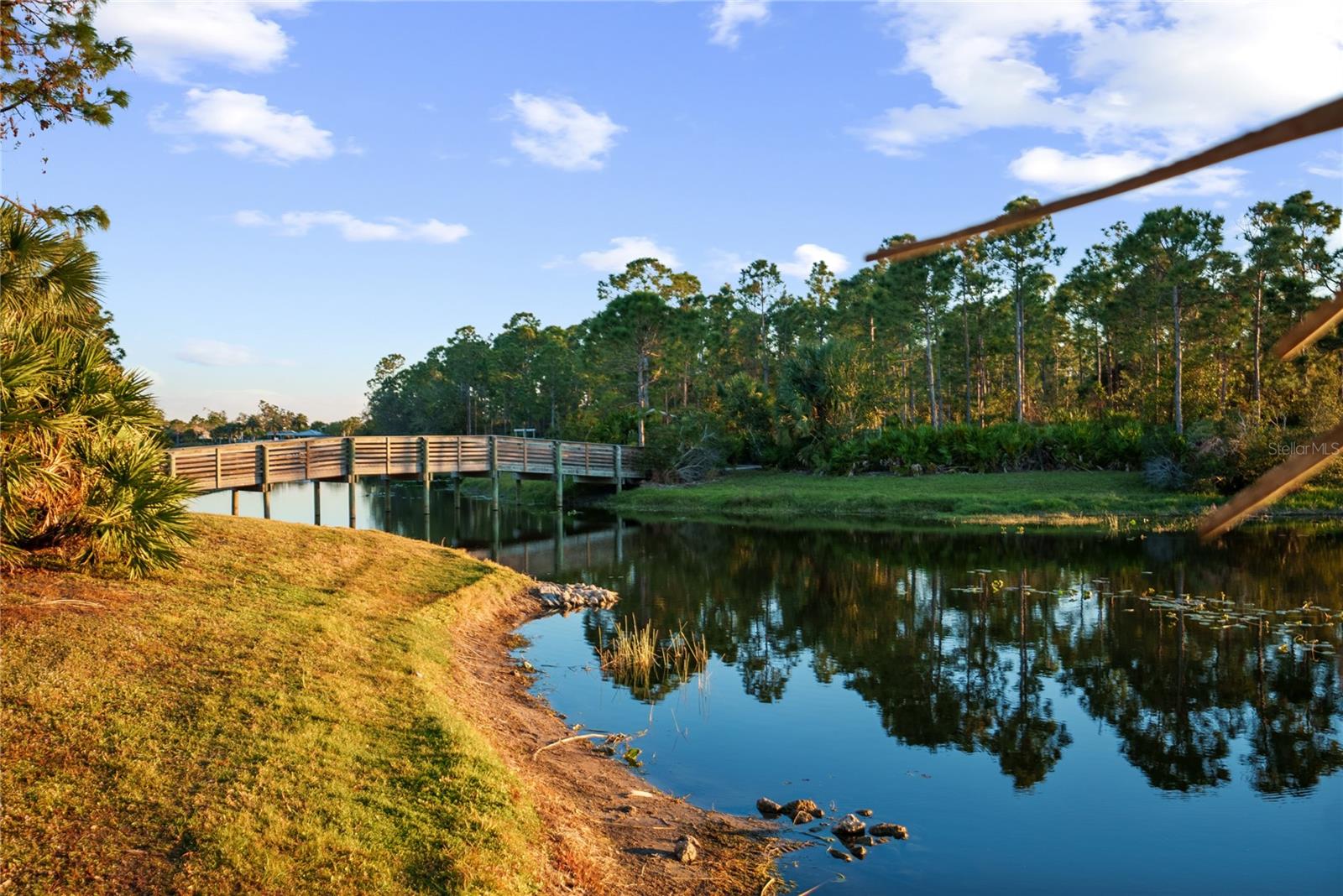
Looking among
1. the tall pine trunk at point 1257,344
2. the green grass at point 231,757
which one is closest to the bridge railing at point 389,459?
the green grass at point 231,757

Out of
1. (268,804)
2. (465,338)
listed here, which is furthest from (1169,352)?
(465,338)

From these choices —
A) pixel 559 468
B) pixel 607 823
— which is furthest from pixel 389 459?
pixel 607 823

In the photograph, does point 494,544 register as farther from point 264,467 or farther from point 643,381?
point 643,381

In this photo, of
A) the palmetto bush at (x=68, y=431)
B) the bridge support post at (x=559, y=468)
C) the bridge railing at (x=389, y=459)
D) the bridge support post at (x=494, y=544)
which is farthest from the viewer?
the bridge support post at (x=559, y=468)

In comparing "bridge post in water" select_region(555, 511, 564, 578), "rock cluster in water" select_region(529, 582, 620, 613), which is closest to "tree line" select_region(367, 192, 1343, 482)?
"bridge post in water" select_region(555, 511, 564, 578)

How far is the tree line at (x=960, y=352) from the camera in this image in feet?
127

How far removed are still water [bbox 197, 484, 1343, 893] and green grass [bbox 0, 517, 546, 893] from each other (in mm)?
2531

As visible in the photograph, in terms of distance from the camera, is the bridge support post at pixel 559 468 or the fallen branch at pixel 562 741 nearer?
the fallen branch at pixel 562 741

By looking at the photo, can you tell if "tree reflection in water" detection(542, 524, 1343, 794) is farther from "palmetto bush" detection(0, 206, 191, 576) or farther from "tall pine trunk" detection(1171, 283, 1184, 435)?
"tall pine trunk" detection(1171, 283, 1184, 435)

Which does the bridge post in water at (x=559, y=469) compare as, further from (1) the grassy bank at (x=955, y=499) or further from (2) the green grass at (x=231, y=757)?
(2) the green grass at (x=231, y=757)

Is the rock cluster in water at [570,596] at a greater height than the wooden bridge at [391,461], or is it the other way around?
the wooden bridge at [391,461]

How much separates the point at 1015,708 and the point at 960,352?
2053 inches

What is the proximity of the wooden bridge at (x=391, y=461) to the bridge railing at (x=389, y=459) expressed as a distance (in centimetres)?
2

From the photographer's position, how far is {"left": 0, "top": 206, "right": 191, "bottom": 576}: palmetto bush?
1002 centimetres
